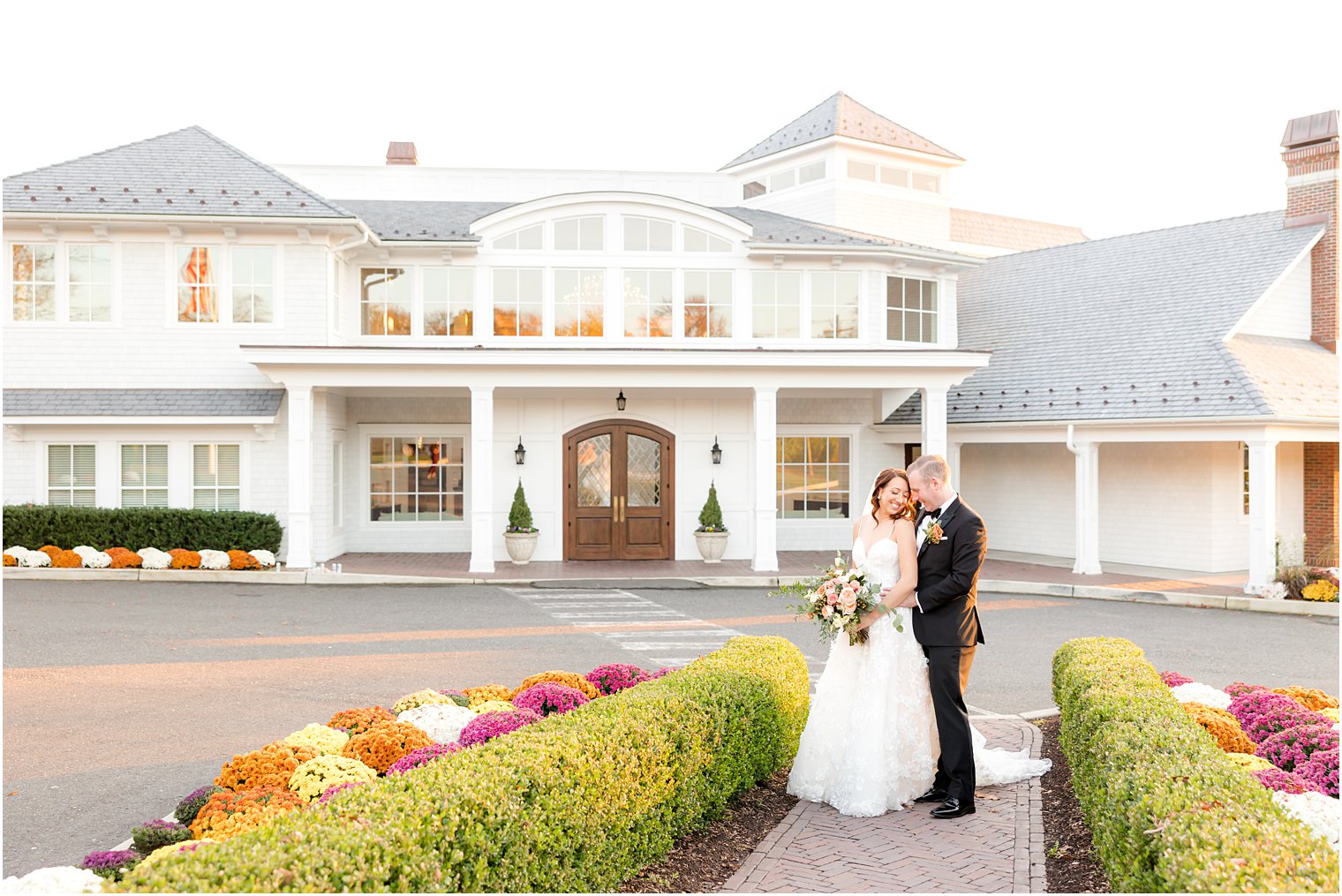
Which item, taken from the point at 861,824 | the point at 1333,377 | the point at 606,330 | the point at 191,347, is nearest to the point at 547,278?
the point at 606,330

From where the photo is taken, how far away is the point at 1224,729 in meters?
6.45

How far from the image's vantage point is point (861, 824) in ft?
19.9

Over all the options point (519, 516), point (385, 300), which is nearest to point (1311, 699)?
point (519, 516)

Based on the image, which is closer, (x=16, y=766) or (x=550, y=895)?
(x=550, y=895)

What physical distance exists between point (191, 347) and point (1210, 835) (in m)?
18.8

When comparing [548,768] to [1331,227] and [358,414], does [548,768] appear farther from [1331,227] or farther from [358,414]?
[1331,227]

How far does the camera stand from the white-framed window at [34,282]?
18.8 meters

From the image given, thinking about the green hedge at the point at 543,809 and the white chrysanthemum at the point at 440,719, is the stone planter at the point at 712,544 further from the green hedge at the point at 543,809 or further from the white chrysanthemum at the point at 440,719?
the green hedge at the point at 543,809

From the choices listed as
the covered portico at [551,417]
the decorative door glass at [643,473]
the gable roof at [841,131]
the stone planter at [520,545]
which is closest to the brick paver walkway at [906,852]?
the covered portico at [551,417]

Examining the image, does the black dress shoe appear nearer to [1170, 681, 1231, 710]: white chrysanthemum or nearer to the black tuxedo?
the black tuxedo

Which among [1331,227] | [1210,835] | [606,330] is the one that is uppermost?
[1331,227]

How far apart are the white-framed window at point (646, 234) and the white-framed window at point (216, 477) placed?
835cm

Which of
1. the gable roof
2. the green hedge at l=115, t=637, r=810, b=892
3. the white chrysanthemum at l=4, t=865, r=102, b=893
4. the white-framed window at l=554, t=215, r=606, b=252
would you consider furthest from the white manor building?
the white chrysanthemum at l=4, t=865, r=102, b=893

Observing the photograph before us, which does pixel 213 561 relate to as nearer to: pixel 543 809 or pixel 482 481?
pixel 482 481
